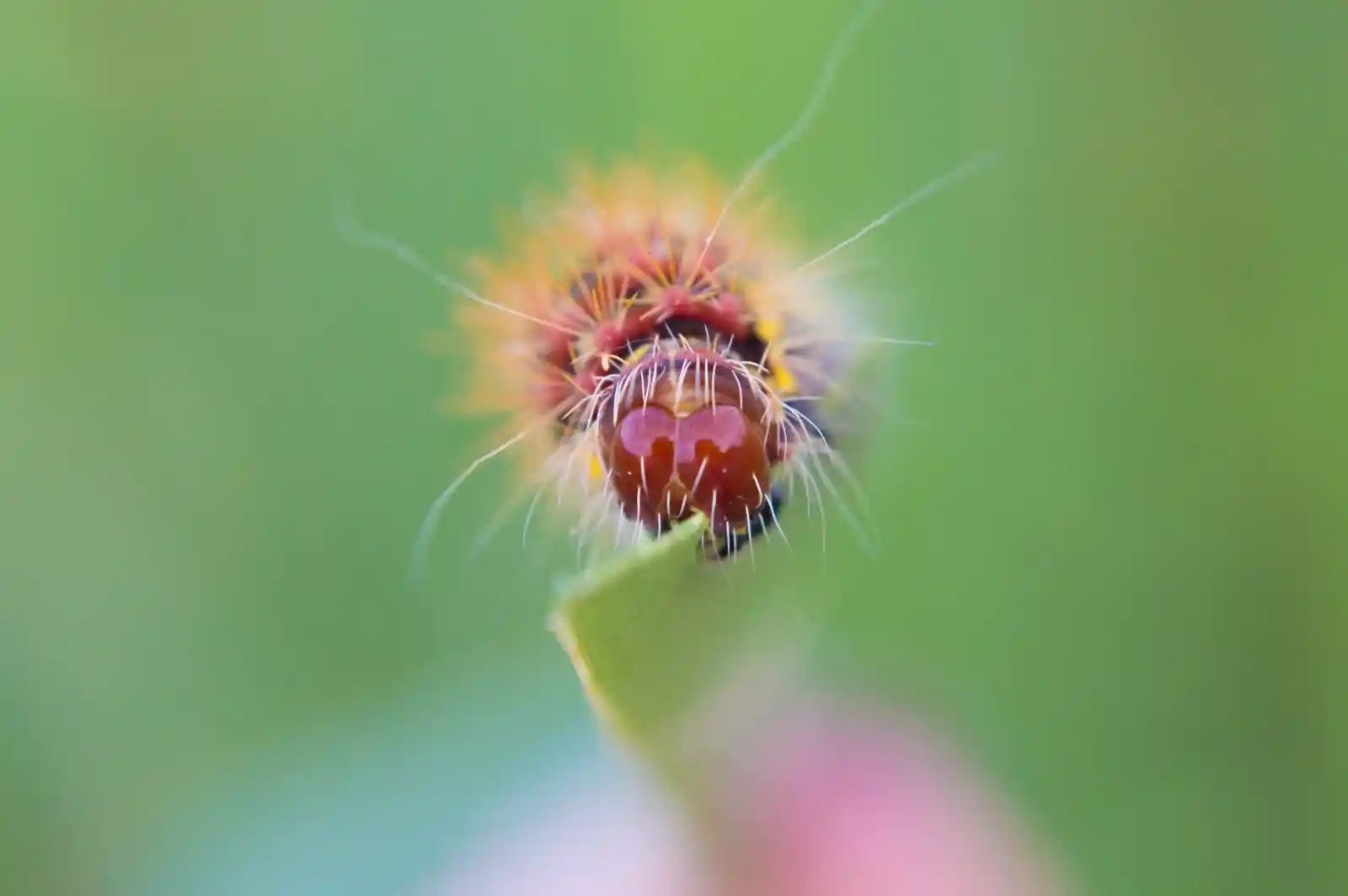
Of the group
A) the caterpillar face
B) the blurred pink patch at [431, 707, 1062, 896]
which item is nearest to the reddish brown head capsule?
the caterpillar face

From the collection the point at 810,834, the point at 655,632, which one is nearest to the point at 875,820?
the point at 810,834

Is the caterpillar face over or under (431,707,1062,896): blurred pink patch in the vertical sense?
over

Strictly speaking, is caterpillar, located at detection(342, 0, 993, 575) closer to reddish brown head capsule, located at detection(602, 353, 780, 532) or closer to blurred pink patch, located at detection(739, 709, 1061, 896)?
reddish brown head capsule, located at detection(602, 353, 780, 532)

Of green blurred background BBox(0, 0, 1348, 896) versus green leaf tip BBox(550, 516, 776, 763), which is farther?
green blurred background BBox(0, 0, 1348, 896)

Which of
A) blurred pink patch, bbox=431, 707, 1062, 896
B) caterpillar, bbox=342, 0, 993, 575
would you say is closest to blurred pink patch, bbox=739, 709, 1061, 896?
blurred pink patch, bbox=431, 707, 1062, 896

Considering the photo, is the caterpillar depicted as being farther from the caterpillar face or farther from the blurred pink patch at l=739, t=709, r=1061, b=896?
the blurred pink patch at l=739, t=709, r=1061, b=896

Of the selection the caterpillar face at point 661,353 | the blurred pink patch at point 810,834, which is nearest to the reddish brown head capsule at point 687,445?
the caterpillar face at point 661,353

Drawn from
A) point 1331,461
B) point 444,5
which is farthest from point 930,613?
point 444,5

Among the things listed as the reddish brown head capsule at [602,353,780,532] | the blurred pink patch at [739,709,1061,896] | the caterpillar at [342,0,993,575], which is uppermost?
the caterpillar at [342,0,993,575]

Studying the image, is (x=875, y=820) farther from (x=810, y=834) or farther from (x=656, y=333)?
(x=656, y=333)
